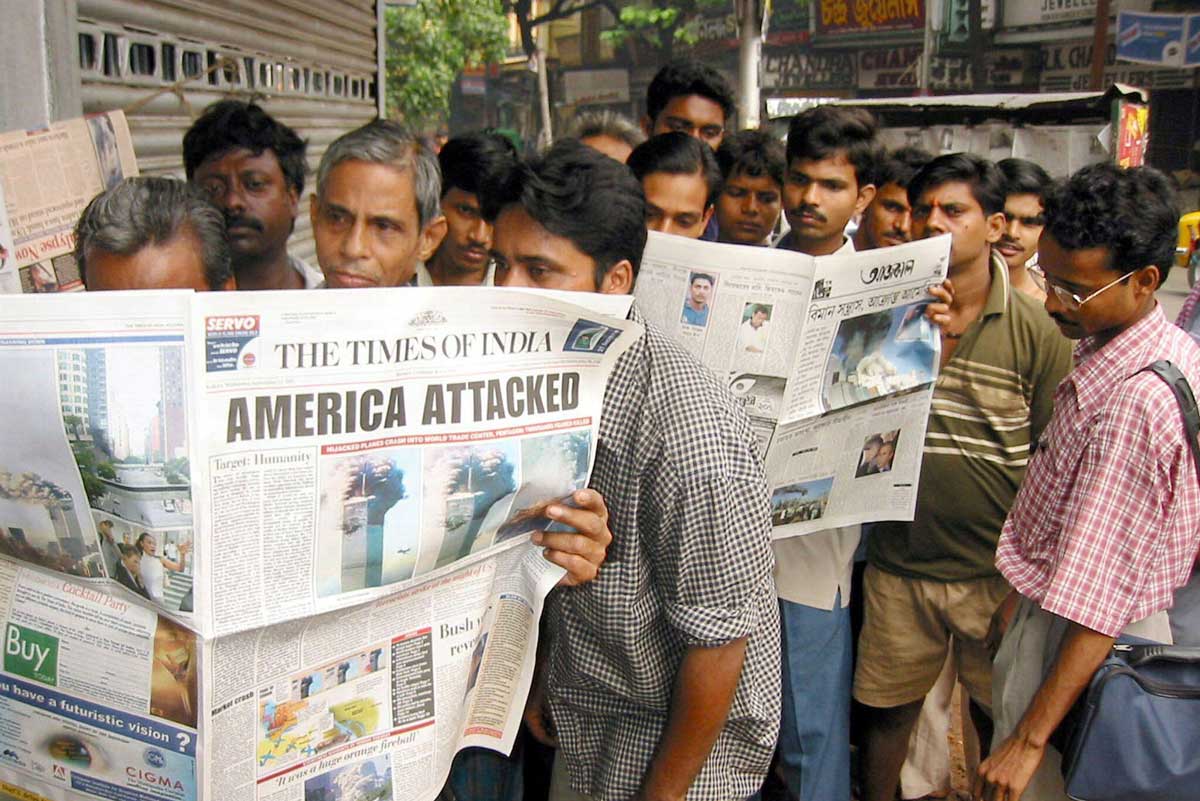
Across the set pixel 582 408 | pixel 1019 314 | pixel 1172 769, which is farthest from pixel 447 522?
pixel 1019 314

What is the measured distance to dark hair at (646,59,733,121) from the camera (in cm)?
362

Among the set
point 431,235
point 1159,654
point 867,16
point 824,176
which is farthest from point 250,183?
point 867,16

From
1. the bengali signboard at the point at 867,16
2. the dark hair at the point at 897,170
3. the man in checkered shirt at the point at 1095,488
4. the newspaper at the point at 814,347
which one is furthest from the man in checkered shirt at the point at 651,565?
the bengali signboard at the point at 867,16

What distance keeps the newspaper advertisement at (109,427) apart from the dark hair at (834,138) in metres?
1.97

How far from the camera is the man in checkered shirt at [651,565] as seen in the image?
1.47m

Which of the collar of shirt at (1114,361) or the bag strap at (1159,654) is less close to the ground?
the collar of shirt at (1114,361)

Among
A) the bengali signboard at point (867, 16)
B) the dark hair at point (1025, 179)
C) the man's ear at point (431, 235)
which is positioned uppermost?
the bengali signboard at point (867, 16)

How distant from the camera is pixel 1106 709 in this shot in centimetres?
185

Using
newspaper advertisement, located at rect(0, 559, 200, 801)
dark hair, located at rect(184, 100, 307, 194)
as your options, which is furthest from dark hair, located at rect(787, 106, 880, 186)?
newspaper advertisement, located at rect(0, 559, 200, 801)

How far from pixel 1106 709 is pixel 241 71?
369 cm

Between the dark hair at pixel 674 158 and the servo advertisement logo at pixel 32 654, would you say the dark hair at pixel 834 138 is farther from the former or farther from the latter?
the servo advertisement logo at pixel 32 654

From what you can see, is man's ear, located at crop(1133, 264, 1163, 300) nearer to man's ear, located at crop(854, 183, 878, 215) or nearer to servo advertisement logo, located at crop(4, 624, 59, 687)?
man's ear, located at crop(854, 183, 878, 215)

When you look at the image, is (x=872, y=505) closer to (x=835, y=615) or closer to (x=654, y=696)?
(x=835, y=615)

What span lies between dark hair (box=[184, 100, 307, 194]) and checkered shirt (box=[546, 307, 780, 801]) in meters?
1.66
